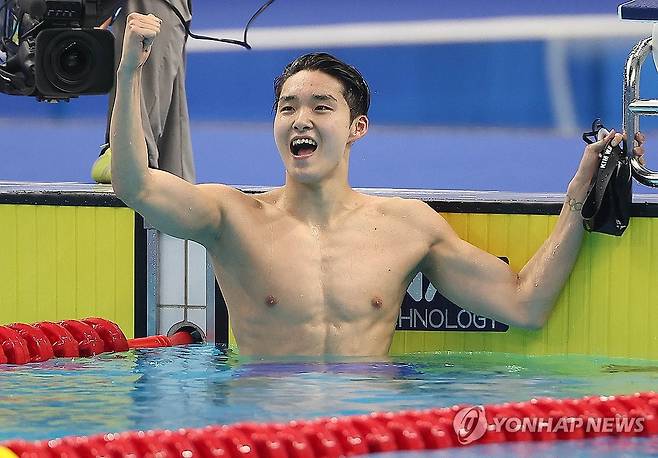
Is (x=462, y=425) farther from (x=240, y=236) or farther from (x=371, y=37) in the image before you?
(x=371, y=37)

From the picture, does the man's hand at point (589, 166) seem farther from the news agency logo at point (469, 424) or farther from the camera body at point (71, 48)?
the camera body at point (71, 48)

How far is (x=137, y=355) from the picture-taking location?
409cm

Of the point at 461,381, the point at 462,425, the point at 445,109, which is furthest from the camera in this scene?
the point at 445,109

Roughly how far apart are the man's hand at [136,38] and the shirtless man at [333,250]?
0.45 meters

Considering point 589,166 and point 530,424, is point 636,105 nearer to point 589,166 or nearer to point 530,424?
point 589,166

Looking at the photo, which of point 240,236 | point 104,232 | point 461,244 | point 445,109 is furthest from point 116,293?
point 445,109

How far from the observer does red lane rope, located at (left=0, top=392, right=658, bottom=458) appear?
2.70m

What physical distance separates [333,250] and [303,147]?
0.29 meters

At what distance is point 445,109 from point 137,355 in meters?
4.16

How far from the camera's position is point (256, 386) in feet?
11.3

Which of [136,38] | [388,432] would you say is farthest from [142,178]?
[388,432]

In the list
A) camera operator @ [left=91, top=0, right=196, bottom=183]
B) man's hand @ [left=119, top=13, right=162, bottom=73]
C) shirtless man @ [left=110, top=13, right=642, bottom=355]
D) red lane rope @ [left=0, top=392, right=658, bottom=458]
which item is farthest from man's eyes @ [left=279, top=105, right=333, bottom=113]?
camera operator @ [left=91, top=0, right=196, bottom=183]

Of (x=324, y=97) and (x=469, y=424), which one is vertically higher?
(x=324, y=97)

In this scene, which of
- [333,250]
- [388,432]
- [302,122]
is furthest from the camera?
[333,250]
